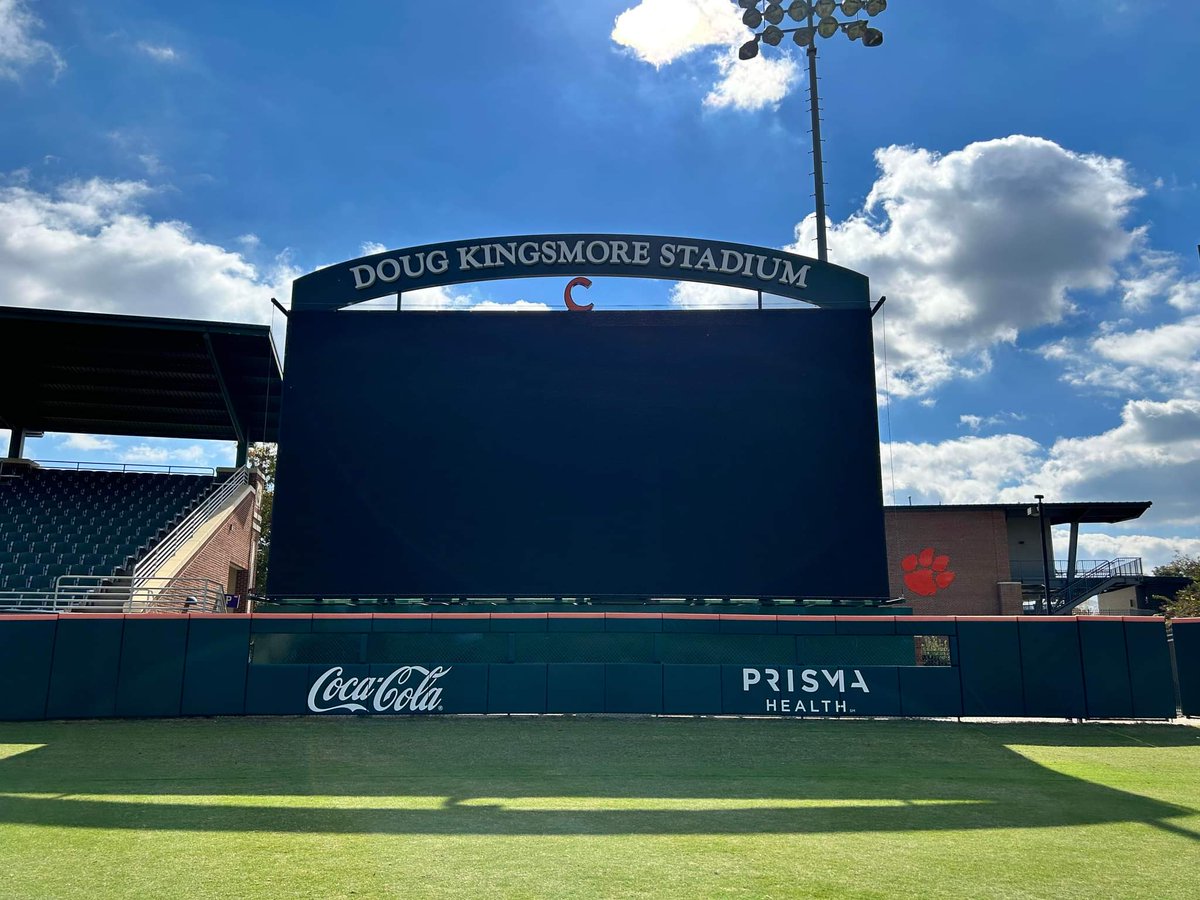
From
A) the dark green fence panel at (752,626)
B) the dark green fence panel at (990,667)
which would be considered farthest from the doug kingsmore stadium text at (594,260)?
the dark green fence panel at (990,667)

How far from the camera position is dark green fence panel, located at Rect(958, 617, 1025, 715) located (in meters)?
15.1

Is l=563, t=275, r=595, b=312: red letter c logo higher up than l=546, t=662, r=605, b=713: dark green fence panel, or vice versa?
l=563, t=275, r=595, b=312: red letter c logo

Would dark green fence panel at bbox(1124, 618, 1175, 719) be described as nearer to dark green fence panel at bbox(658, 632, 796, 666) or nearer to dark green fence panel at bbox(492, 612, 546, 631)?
dark green fence panel at bbox(658, 632, 796, 666)

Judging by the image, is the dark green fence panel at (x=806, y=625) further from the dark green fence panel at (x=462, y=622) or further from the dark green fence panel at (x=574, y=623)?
the dark green fence panel at (x=462, y=622)

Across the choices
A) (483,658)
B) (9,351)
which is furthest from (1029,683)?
(9,351)

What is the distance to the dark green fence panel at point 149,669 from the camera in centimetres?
1422

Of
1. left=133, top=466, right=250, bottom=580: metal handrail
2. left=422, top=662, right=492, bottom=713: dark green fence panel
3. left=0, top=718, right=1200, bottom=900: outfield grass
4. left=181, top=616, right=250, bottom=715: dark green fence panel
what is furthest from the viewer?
left=133, top=466, right=250, bottom=580: metal handrail

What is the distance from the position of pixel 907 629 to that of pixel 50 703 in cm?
1364

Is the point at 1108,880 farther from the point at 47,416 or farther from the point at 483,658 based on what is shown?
the point at 47,416

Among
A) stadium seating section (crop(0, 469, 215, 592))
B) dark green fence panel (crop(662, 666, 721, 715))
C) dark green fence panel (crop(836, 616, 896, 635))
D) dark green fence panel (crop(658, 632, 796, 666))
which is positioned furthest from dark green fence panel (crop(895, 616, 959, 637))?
stadium seating section (crop(0, 469, 215, 592))

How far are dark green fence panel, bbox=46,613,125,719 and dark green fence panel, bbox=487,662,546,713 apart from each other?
581 cm

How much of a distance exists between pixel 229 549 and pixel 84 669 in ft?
34.7

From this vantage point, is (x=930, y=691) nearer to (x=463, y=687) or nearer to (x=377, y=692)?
(x=463, y=687)

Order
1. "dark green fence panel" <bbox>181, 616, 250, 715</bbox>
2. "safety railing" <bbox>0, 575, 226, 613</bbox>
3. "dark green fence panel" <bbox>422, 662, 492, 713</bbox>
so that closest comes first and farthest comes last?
1. "dark green fence panel" <bbox>181, 616, 250, 715</bbox>
2. "dark green fence panel" <bbox>422, 662, 492, 713</bbox>
3. "safety railing" <bbox>0, 575, 226, 613</bbox>
